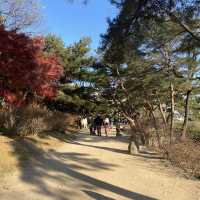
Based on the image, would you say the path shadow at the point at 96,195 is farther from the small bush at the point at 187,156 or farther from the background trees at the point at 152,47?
the small bush at the point at 187,156

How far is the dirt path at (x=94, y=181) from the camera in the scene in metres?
10.1

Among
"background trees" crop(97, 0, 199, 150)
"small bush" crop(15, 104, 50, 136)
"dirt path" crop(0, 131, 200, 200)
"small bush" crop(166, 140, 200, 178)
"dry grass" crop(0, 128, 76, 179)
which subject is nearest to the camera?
"dirt path" crop(0, 131, 200, 200)

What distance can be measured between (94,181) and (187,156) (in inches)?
218

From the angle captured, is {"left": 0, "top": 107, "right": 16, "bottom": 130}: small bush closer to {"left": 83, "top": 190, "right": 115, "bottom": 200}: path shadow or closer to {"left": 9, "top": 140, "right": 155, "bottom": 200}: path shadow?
{"left": 9, "top": 140, "right": 155, "bottom": 200}: path shadow

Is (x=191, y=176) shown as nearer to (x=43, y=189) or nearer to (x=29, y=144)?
(x=43, y=189)

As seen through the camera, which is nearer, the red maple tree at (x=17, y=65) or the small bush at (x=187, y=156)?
the small bush at (x=187, y=156)

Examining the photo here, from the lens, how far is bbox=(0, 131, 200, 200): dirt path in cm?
1014

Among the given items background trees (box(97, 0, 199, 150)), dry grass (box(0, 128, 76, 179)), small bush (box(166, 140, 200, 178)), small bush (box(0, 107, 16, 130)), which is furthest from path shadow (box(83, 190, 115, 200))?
small bush (box(0, 107, 16, 130))

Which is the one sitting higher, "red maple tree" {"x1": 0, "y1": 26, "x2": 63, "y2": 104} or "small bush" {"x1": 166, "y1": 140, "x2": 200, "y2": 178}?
"red maple tree" {"x1": 0, "y1": 26, "x2": 63, "y2": 104}

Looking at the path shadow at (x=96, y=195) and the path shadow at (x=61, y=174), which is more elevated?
the path shadow at (x=61, y=174)

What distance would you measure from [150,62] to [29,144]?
328 inches

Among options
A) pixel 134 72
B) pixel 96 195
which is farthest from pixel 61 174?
pixel 134 72

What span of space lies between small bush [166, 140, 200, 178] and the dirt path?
616 mm

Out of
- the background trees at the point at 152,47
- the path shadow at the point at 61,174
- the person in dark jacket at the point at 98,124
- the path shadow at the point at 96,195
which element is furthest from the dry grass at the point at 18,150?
the person in dark jacket at the point at 98,124
